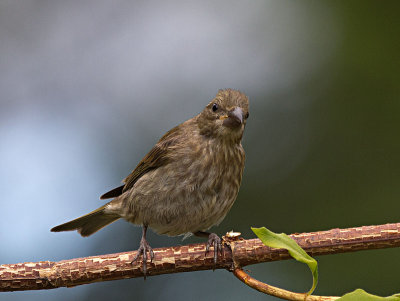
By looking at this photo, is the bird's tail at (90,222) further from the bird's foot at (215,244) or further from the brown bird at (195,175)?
the bird's foot at (215,244)

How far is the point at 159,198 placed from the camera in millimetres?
4055

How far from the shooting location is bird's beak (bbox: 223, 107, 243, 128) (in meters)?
3.88

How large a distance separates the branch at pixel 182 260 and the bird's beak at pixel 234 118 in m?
0.91

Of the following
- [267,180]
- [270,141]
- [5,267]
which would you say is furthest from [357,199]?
[5,267]

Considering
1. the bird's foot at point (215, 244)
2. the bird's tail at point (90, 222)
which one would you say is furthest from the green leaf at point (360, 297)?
the bird's tail at point (90, 222)

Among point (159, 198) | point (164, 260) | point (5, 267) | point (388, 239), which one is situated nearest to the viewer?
point (388, 239)

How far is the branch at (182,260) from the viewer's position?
2.91 meters

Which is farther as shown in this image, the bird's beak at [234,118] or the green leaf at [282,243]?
the bird's beak at [234,118]

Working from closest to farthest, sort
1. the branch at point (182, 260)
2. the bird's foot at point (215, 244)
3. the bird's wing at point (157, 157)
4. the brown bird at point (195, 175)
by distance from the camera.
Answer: the branch at point (182, 260), the bird's foot at point (215, 244), the brown bird at point (195, 175), the bird's wing at point (157, 157)

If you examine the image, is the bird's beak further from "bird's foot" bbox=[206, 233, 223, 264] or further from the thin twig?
the thin twig

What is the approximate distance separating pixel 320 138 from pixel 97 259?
10.6 feet

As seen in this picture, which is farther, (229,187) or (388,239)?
(229,187)

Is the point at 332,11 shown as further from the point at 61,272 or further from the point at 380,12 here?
the point at 61,272

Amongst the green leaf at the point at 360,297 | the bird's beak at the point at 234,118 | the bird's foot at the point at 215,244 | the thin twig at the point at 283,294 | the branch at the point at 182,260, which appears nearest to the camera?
Result: the green leaf at the point at 360,297
